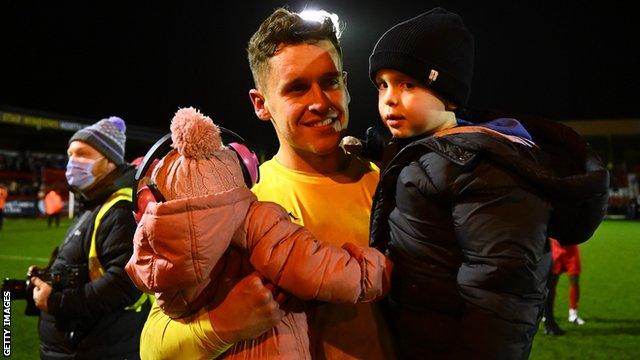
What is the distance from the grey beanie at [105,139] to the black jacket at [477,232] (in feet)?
10.0

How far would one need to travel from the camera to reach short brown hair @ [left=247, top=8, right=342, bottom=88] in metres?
1.87

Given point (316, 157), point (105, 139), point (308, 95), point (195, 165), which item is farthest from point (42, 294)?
point (195, 165)

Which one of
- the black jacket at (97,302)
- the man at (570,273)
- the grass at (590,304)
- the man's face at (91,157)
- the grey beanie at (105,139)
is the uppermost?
the grey beanie at (105,139)

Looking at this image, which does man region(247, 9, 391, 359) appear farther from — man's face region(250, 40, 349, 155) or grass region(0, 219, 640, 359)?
grass region(0, 219, 640, 359)

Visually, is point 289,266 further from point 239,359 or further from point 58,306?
point 58,306

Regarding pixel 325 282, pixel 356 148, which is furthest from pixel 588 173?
pixel 356 148

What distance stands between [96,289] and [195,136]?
2.52 meters

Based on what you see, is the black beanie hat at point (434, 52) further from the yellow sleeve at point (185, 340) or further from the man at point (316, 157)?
the yellow sleeve at point (185, 340)

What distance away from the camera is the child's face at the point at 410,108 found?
1.72m

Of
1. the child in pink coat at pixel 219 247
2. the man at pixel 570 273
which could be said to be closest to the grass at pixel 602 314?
the man at pixel 570 273

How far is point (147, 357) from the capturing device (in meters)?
1.62

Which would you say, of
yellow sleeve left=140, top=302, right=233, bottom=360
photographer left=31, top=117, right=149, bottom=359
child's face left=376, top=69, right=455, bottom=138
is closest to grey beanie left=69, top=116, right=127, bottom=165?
photographer left=31, top=117, right=149, bottom=359

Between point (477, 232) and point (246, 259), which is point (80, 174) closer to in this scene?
point (246, 259)

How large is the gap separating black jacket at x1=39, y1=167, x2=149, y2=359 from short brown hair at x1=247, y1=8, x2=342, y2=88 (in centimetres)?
203
